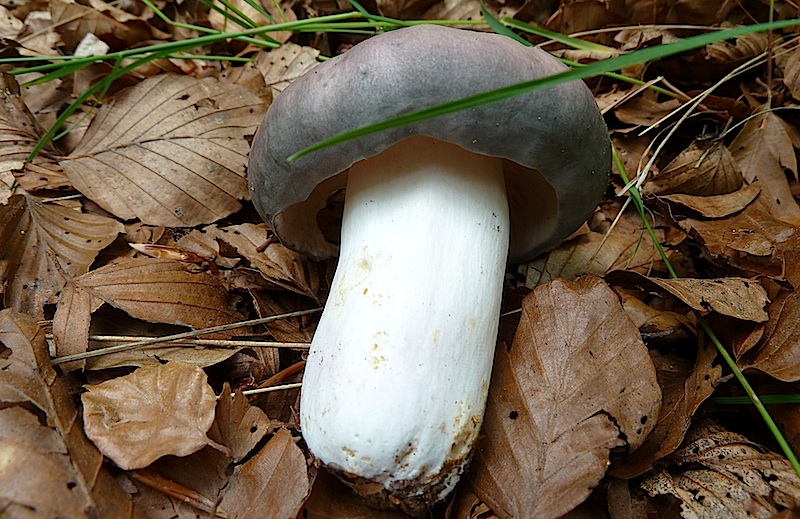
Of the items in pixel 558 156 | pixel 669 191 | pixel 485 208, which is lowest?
pixel 669 191

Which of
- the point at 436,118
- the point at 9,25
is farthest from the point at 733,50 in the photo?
the point at 9,25

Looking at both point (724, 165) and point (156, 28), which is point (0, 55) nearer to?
point (156, 28)

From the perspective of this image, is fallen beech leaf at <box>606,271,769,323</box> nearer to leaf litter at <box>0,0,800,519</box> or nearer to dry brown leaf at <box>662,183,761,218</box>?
leaf litter at <box>0,0,800,519</box>

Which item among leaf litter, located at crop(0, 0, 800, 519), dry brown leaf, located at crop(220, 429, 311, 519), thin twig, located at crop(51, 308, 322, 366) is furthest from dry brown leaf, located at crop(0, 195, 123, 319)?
dry brown leaf, located at crop(220, 429, 311, 519)

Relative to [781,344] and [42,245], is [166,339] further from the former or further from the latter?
[781,344]

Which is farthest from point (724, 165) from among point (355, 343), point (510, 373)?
point (355, 343)

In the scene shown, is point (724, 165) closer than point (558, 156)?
No

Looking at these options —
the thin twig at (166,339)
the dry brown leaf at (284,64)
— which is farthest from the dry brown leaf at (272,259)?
the dry brown leaf at (284,64)
